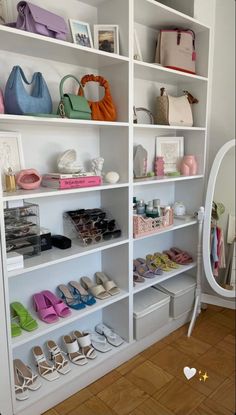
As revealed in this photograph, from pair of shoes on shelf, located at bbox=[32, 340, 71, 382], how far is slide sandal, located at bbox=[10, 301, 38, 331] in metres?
0.26

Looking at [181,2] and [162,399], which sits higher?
[181,2]

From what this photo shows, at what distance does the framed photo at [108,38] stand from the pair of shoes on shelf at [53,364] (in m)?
1.68

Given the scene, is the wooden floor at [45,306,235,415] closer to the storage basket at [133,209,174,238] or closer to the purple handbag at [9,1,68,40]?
the storage basket at [133,209,174,238]

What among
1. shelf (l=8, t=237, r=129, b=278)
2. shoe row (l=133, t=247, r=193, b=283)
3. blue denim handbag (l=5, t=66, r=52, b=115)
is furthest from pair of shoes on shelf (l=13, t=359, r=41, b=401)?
blue denim handbag (l=5, t=66, r=52, b=115)

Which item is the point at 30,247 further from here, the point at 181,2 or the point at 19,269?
the point at 181,2

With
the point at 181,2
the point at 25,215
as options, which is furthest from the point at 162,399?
the point at 181,2

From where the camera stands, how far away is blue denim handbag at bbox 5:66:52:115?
1.34 meters

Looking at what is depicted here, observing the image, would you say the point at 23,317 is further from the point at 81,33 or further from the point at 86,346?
the point at 81,33

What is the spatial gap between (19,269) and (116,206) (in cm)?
71

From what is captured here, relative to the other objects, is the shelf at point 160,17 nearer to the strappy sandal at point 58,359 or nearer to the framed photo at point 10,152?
the framed photo at point 10,152

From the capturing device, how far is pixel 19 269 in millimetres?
1382

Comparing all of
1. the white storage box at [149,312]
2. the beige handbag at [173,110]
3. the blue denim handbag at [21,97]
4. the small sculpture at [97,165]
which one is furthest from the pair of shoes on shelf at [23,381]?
the beige handbag at [173,110]

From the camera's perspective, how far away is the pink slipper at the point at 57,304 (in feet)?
5.38

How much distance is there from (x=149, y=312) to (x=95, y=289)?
0.42 metres
